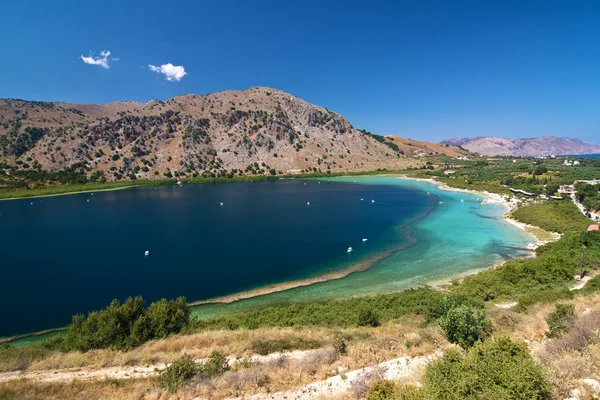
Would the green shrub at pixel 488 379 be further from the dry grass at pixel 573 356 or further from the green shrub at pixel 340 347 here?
the green shrub at pixel 340 347

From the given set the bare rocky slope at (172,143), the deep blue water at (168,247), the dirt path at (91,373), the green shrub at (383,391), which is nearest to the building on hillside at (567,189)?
the deep blue water at (168,247)

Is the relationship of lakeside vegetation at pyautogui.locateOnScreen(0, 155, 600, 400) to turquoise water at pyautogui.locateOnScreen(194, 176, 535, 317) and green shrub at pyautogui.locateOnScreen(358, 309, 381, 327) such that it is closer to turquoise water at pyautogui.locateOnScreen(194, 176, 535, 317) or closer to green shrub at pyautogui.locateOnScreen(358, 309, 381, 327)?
green shrub at pyautogui.locateOnScreen(358, 309, 381, 327)

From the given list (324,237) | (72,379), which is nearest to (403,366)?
(72,379)

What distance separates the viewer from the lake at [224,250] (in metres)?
30.1

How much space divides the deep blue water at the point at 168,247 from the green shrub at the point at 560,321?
2323 centimetres

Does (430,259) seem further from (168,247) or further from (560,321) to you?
(168,247)

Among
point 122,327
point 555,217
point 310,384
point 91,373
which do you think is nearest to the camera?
point 310,384

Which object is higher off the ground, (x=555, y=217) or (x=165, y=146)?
(x=165, y=146)

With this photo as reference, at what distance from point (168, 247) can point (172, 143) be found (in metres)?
134

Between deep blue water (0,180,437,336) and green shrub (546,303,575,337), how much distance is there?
23.2m

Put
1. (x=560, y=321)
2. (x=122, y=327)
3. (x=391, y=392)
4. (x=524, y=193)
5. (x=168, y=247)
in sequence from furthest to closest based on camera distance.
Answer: (x=524, y=193)
(x=168, y=247)
(x=122, y=327)
(x=560, y=321)
(x=391, y=392)

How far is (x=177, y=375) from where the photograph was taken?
11867 millimetres

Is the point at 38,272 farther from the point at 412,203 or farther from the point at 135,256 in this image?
the point at 412,203

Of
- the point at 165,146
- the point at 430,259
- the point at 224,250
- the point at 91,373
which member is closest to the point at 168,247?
the point at 224,250
